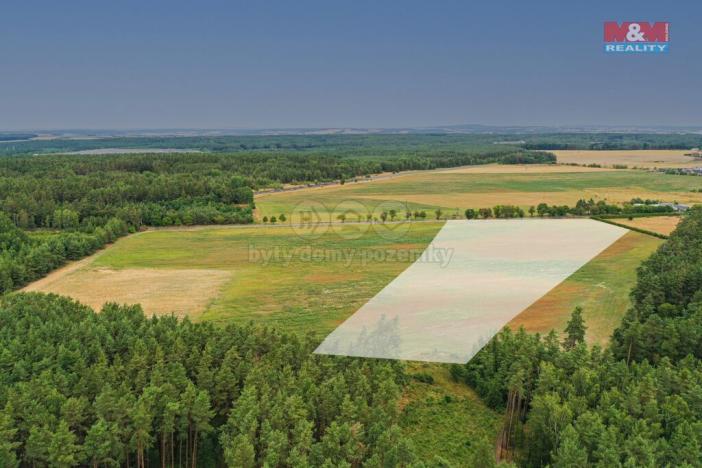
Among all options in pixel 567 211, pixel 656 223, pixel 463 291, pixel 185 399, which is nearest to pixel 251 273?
pixel 463 291

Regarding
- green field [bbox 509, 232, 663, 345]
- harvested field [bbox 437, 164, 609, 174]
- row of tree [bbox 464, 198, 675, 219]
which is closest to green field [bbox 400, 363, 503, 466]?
green field [bbox 509, 232, 663, 345]

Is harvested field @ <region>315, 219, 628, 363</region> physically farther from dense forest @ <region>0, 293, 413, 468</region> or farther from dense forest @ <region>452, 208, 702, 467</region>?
dense forest @ <region>0, 293, 413, 468</region>

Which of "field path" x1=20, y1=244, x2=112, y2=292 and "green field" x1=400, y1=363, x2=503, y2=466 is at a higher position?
"field path" x1=20, y1=244, x2=112, y2=292

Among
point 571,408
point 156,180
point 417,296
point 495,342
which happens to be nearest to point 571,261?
point 417,296

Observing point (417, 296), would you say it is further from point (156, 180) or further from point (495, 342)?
point (156, 180)

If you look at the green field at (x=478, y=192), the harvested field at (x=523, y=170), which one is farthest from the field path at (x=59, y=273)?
the harvested field at (x=523, y=170)

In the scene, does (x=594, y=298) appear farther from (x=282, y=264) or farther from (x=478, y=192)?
(x=478, y=192)
